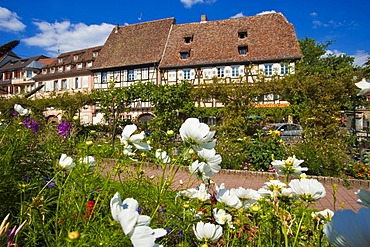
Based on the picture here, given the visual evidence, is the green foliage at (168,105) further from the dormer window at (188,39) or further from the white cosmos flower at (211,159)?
the dormer window at (188,39)

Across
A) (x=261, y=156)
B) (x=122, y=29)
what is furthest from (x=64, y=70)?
(x=261, y=156)

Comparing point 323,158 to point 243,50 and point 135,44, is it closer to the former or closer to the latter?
point 243,50

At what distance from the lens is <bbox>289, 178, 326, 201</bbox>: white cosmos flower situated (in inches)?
38.0

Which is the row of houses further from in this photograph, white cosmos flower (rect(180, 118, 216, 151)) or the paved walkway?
white cosmos flower (rect(180, 118, 216, 151))

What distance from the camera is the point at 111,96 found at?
16.0 m

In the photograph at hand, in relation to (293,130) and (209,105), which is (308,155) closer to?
(293,130)

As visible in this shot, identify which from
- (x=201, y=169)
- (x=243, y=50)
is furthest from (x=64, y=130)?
(x=243, y=50)

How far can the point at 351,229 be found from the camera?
1.21 ft

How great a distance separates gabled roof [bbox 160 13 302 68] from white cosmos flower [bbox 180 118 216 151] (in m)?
22.2

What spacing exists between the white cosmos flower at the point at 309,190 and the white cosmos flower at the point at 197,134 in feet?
1.05

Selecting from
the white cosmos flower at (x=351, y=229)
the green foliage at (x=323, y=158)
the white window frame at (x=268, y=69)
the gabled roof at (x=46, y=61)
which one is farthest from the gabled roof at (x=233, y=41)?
the gabled roof at (x=46, y=61)

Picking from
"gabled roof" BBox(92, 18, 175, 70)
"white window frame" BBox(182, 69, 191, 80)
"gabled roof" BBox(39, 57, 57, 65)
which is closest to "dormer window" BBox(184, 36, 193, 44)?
"gabled roof" BBox(92, 18, 175, 70)

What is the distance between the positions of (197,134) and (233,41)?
24545mm

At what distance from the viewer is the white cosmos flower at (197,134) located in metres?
1.03
